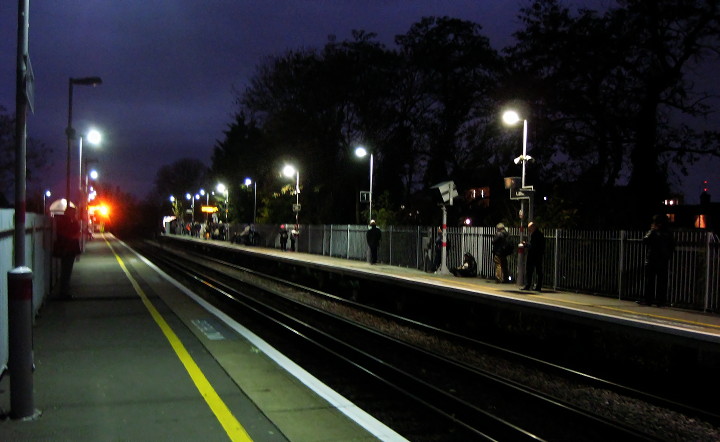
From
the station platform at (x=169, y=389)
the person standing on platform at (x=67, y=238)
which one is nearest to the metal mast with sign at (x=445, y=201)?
the station platform at (x=169, y=389)

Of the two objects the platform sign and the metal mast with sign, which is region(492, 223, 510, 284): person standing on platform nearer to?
the metal mast with sign

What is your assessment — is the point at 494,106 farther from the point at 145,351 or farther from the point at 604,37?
the point at 145,351

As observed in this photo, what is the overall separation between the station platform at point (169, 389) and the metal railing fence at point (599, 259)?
9.05m

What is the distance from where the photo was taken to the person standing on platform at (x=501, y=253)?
18922 millimetres

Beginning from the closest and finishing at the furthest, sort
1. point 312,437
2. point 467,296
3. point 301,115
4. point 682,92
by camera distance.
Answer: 1. point 312,437
2. point 467,296
3. point 682,92
4. point 301,115

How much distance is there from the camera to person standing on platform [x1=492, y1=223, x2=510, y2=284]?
18.9 m

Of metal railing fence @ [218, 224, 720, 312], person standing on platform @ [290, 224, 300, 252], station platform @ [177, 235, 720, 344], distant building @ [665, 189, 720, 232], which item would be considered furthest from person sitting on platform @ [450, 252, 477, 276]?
person standing on platform @ [290, 224, 300, 252]

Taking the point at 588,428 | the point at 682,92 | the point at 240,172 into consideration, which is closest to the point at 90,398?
the point at 588,428

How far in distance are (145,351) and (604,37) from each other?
2589cm

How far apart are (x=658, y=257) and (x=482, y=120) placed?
22229 mm

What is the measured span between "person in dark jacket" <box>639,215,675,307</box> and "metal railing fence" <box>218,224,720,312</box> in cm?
49

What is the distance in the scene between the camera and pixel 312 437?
19.2ft

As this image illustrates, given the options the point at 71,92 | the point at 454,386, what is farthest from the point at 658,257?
the point at 71,92

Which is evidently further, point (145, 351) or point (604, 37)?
point (604, 37)
